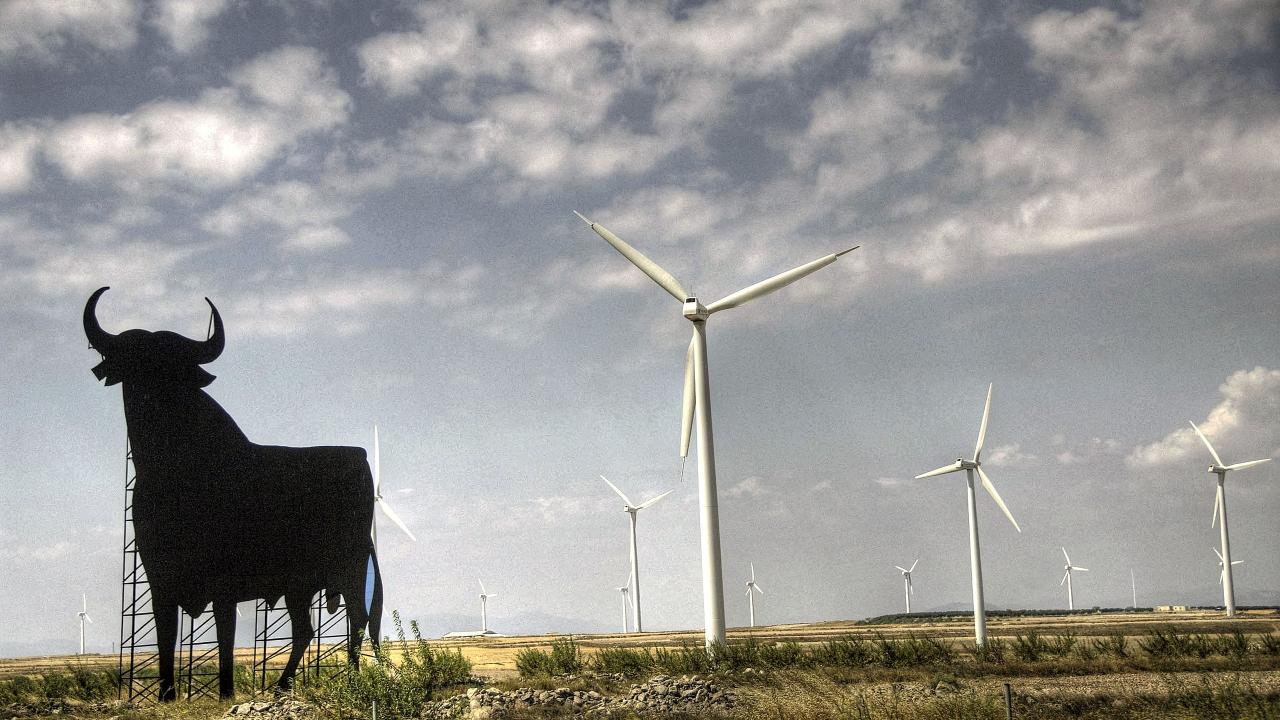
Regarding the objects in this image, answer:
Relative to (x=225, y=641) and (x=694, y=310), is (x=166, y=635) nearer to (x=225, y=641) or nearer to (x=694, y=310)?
(x=225, y=641)

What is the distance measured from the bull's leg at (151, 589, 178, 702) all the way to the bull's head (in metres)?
5.36

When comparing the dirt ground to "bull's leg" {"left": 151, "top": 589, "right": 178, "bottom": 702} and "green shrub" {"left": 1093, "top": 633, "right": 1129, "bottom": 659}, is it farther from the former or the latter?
"bull's leg" {"left": 151, "top": 589, "right": 178, "bottom": 702}

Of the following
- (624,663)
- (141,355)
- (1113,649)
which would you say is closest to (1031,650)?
(1113,649)

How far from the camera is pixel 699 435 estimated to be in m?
33.8

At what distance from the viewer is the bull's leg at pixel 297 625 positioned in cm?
2983

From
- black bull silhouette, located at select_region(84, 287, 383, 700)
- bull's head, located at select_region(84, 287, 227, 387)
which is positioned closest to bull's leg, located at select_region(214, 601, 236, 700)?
black bull silhouette, located at select_region(84, 287, 383, 700)

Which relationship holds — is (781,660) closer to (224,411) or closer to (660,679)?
(660,679)

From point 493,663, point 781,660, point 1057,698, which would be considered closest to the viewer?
point 1057,698

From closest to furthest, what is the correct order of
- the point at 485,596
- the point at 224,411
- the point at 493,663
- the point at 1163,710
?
the point at 1163,710 < the point at 224,411 < the point at 493,663 < the point at 485,596

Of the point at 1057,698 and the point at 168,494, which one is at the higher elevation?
the point at 168,494

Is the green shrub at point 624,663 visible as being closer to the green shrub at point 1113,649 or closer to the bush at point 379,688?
the bush at point 379,688

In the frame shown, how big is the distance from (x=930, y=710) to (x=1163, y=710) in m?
4.19

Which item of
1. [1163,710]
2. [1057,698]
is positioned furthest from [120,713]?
[1163,710]

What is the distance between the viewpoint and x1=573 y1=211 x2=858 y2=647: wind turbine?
32625 mm
